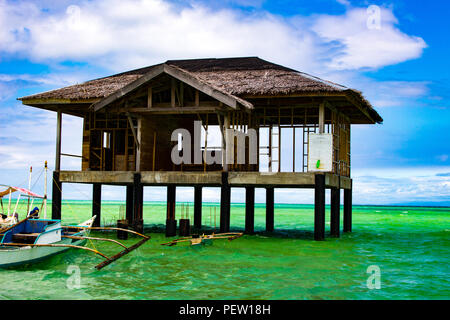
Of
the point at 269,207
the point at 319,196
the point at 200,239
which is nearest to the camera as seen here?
the point at 200,239

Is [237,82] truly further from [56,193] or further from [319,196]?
[56,193]

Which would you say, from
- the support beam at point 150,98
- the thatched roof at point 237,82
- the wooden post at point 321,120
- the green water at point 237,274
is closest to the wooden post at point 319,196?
the green water at point 237,274

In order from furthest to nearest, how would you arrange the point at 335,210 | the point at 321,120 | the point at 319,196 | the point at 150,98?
the point at 335,210, the point at 150,98, the point at 321,120, the point at 319,196

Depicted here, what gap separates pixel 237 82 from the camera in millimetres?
20219

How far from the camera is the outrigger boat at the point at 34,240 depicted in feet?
45.2

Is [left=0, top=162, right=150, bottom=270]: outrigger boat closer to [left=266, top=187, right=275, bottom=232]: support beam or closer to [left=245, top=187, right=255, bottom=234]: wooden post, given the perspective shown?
[left=245, top=187, right=255, bottom=234]: wooden post

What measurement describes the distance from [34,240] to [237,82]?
373 inches

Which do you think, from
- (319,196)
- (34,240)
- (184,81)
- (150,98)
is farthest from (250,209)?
(34,240)

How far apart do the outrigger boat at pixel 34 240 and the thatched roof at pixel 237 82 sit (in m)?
5.20

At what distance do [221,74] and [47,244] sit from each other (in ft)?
35.7

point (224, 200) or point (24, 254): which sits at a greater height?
point (224, 200)

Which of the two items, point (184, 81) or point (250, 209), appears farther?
point (250, 209)
